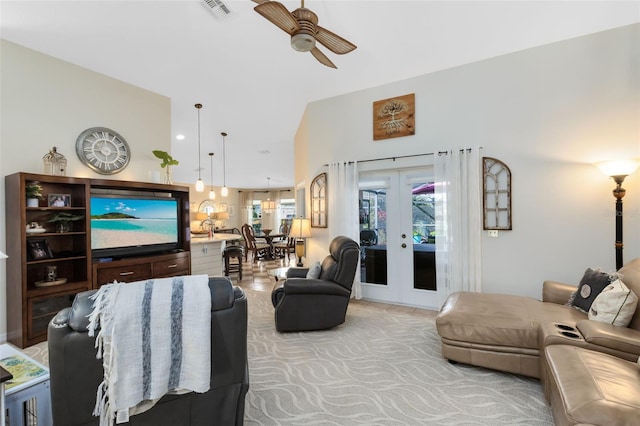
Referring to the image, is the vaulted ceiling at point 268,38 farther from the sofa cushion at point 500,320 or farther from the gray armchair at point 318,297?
the sofa cushion at point 500,320

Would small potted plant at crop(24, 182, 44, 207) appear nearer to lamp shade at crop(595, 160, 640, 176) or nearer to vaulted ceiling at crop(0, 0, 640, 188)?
vaulted ceiling at crop(0, 0, 640, 188)

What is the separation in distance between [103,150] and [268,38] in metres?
2.68

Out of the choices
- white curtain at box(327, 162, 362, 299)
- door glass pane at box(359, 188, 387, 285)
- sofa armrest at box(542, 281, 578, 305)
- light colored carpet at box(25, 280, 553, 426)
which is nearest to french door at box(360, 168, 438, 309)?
door glass pane at box(359, 188, 387, 285)

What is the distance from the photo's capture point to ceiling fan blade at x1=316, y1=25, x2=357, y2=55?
94.5 inches

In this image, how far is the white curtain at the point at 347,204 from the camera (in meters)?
4.58

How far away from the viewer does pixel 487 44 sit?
347cm

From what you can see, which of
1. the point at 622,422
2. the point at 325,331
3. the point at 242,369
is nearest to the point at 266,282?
the point at 325,331

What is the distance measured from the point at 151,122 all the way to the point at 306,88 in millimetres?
2464

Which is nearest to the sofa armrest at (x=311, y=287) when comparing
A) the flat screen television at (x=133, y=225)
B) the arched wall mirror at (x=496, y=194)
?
the arched wall mirror at (x=496, y=194)

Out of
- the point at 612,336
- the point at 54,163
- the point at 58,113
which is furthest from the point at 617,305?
the point at 58,113

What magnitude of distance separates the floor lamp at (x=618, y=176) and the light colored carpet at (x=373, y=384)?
5.77ft

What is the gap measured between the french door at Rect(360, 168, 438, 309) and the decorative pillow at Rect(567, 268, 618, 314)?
174cm

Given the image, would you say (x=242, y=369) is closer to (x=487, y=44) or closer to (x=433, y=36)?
(x=433, y=36)

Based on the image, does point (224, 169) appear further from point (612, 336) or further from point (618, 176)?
point (612, 336)
